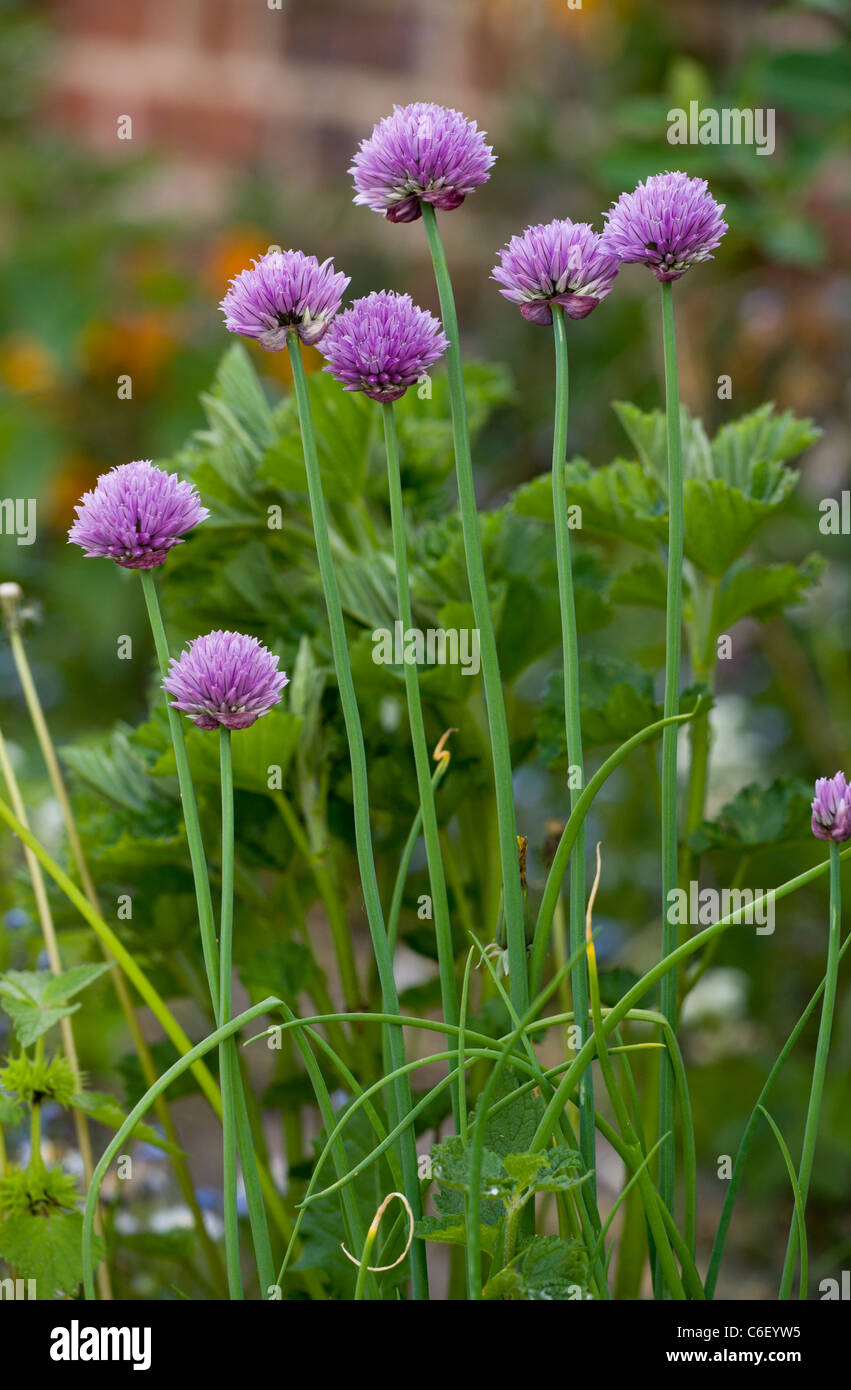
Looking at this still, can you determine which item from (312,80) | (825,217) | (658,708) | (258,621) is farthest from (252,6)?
(658,708)

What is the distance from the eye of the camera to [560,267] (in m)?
0.36

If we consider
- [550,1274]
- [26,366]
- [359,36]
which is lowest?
[550,1274]

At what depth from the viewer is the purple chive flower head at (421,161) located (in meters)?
0.35

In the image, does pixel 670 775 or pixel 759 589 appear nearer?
pixel 670 775

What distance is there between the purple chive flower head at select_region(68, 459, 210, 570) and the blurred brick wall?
169cm

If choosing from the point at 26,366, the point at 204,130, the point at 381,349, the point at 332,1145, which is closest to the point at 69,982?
the point at 332,1145

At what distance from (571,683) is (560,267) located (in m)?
0.11

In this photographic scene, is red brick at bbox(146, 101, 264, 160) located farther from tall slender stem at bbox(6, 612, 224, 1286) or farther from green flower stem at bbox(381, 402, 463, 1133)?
green flower stem at bbox(381, 402, 463, 1133)

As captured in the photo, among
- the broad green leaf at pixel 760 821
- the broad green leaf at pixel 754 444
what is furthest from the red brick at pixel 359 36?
the broad green leaf at pixel 760 821

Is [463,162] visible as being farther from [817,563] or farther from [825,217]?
[825,217]

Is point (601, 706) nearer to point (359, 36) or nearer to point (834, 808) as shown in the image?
point (834, 808)

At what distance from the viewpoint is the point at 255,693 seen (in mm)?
343

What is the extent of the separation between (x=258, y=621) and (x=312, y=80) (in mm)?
1630

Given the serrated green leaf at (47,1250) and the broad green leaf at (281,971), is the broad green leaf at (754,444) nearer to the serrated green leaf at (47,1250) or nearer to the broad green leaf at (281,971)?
the broad green leaf at (281,971)
